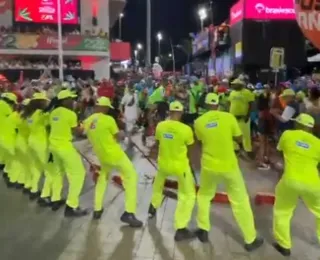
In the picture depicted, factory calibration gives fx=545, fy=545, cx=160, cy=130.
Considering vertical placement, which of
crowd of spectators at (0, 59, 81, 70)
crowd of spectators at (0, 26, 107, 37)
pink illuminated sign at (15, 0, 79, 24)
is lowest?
crowd of spectators at (0, 59, 81, 70)

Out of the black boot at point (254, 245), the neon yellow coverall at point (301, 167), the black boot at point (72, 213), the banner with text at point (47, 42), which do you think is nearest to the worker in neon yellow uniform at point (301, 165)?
the neon yellow coverall at point (301, 167)

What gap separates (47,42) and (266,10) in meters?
12.6

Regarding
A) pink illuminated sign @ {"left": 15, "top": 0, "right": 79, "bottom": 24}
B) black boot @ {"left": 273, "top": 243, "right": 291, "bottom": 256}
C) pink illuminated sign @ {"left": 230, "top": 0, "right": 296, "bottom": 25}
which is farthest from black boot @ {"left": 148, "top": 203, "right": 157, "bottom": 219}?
pink illuminated sign @ {"left": 15, "top": 0, "right": 79, "bottom": 24}

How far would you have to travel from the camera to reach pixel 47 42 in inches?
1253

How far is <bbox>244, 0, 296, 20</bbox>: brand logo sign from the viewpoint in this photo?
2828 centimetres

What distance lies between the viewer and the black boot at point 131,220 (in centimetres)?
788

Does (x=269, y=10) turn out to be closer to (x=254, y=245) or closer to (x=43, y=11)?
(x=43, y=11)

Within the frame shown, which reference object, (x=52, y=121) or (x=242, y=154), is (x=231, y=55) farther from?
(x=52, y=121)

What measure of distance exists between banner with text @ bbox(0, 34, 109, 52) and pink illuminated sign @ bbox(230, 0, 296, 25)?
898 cm

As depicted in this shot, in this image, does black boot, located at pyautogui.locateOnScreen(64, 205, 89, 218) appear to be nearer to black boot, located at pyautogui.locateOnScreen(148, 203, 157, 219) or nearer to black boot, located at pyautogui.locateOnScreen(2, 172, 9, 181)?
black boot, located at pyautogui.locateOnScreen(148, 203, 157, 219)

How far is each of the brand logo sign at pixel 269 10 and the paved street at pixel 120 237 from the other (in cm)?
2083

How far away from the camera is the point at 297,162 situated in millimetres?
6340

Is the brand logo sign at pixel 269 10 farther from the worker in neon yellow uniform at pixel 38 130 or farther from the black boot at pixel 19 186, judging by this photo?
the worker in neon yellow uniform at pixel 38 130

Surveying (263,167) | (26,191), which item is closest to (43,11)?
(263,167)
